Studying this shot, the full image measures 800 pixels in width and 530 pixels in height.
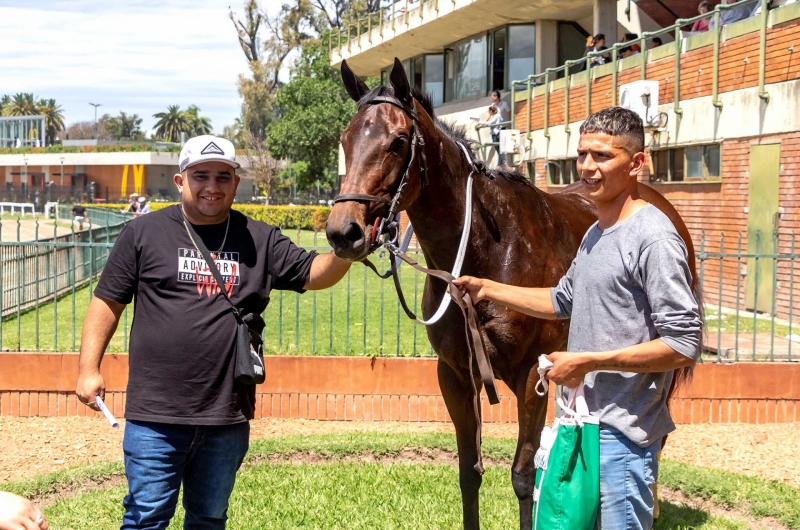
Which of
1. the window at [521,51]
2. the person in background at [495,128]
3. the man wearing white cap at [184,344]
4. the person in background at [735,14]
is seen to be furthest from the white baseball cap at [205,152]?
the window at [521,51]

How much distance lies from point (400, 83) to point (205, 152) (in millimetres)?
960

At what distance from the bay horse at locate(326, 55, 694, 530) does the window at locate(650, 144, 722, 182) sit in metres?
11.0

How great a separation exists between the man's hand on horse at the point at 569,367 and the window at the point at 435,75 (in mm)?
30134

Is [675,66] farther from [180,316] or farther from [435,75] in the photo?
[435,75]

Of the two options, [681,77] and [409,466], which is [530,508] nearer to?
[409,466]

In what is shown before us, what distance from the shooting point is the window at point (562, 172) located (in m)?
20.5

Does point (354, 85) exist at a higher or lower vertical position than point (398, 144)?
higher

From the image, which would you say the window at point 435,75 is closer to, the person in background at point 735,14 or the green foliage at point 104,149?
the person in background at point 735,14

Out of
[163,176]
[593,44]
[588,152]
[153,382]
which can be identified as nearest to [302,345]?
[153,382]

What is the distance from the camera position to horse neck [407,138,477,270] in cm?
444

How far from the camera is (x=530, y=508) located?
4.72 meters

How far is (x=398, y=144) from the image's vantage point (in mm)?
4094

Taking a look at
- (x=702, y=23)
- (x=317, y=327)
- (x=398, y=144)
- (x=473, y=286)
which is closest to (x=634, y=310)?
(x=473, y=286)

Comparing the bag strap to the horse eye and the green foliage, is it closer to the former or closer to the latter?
the horse eye
